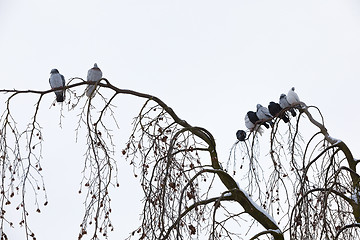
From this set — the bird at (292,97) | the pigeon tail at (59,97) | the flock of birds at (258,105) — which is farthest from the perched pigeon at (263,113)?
the pigeon tail at (59,97)

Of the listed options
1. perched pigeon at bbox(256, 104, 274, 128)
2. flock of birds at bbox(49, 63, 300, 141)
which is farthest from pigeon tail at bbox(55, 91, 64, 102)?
perched pigeon at bbox(256, 104, 274, 128)

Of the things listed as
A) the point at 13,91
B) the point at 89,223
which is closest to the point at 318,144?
the point at 89,223

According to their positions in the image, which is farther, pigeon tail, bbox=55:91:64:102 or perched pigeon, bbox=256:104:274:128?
perched pigeon, bbox=256:104:274:128

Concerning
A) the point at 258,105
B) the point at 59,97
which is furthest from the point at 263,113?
the point at 59,97

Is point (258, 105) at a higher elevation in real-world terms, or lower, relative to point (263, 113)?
higher

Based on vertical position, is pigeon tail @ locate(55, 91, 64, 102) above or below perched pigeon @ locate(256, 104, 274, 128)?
below

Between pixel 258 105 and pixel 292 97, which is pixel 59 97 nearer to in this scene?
pixel 292 97

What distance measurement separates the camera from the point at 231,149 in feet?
12.7

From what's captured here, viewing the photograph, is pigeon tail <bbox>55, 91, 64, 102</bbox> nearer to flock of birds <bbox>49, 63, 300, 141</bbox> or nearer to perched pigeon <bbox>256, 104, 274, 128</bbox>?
flock of birds <bbox>49, 63, 300, 141</bbox>

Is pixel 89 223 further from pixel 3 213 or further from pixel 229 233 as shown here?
pixel 229 233

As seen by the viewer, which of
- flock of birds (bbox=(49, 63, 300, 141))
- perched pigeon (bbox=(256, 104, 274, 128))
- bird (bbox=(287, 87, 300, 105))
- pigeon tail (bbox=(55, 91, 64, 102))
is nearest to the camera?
pigeon tail (bbox=(55, 91, 64, 102))

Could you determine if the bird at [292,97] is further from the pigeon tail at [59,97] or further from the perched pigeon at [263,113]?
the pigeon tail at [59,97]

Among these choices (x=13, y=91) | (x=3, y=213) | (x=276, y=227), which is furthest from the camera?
(x=276, y=227)

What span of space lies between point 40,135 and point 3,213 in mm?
566
